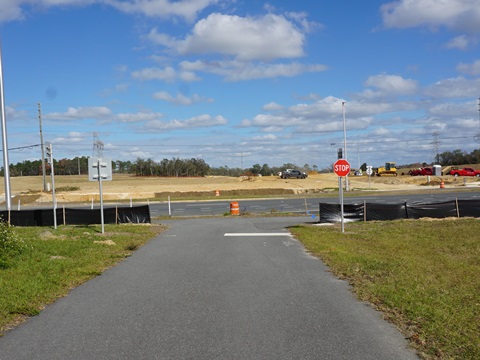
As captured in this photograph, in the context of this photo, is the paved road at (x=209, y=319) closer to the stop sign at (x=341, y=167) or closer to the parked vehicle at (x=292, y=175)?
the stop sign at (x=341, y=167)

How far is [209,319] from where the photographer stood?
709 centimetres

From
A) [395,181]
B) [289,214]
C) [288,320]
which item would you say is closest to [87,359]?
[288,320]

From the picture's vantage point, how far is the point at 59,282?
32.4 feet

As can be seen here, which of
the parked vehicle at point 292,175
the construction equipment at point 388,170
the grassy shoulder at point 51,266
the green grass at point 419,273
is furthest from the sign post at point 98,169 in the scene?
the construction equipment at point 388,170

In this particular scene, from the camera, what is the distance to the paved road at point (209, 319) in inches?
226

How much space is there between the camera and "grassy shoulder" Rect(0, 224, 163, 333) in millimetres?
8062

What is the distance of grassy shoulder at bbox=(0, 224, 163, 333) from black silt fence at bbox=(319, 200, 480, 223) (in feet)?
37.8

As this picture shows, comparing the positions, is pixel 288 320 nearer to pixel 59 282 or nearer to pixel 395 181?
pixel 59 282

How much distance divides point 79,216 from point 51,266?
16.0m

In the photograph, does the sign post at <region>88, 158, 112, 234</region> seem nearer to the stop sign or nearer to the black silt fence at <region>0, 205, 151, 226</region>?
the black silt fence at <region>0, 205, 151, 226</region>

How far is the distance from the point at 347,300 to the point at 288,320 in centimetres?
180

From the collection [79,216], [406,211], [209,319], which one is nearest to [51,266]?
[209,319]

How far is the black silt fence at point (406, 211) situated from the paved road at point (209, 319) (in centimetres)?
1397

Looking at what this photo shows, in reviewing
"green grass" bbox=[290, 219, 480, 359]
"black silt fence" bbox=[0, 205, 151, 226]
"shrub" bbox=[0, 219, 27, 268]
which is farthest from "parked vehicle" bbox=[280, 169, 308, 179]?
"shrub" bbox=[0, 219, 27, 268]
